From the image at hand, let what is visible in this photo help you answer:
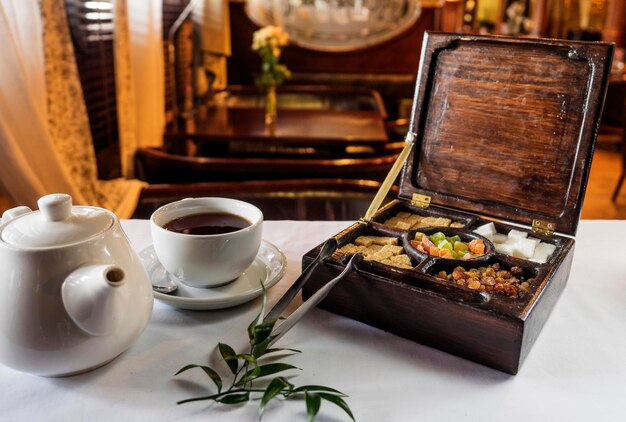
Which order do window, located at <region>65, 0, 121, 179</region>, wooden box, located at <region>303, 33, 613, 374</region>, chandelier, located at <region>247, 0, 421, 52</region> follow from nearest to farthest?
wooden box, located at <region>303, 33, 613, 374</region> → window, located at <region>65, 0, 121, 179</region> → chandelier, located at <region>247, 0, 421, 52</region>

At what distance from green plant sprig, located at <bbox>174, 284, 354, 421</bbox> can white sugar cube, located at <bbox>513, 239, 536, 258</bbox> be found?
311mm

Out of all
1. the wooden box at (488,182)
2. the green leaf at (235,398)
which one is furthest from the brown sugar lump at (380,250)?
the green leaf at (235,398)

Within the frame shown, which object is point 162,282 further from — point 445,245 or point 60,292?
point 445,245

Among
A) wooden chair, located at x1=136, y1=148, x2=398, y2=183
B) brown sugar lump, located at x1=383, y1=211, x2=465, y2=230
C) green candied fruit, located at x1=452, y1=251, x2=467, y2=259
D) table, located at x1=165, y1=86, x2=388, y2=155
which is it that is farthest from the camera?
table, located at x1=165, y1=86, x2=388, y2=155

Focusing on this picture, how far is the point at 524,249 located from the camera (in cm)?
68

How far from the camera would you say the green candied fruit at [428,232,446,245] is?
693 millimetres

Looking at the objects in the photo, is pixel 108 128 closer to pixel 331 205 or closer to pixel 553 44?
pixel 331 205

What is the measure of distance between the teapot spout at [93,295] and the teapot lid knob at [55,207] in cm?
6

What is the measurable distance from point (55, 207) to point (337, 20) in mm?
4137

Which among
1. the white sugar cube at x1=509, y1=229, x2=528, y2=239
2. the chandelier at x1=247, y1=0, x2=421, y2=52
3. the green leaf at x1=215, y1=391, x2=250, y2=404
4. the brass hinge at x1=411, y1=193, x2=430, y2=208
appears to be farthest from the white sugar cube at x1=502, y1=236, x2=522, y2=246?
the chandelier at x1=247, y1=0, x2=421, y2=52

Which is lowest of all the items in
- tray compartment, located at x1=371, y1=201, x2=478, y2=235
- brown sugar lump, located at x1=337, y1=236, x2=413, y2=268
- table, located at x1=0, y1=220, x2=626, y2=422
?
table, located at x1=0, y1=220, x2=626, y2=422

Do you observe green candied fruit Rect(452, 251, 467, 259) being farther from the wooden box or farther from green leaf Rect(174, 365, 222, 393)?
green leaf Rect(174, 365, 222, 393)

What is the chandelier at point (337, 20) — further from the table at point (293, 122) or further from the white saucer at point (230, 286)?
the white saucer at point (230, 286)

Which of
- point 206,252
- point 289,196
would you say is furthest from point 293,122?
point 206,252
